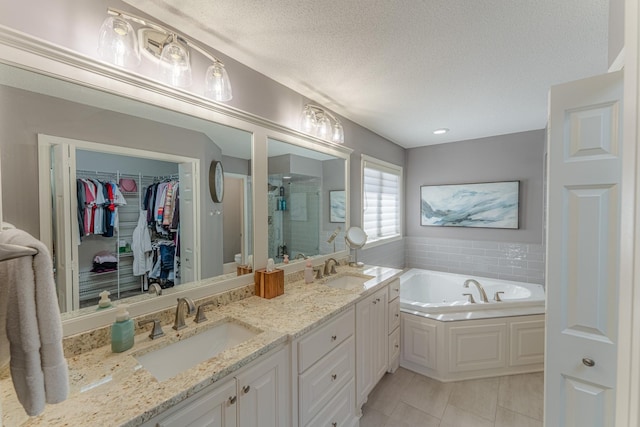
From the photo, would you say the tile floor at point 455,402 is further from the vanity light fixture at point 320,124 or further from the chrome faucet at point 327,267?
the vanity light fixture at point 320,124

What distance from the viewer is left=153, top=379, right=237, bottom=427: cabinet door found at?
33.2 inches

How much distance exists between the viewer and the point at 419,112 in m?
2.60

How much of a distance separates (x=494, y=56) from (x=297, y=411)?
2367mm

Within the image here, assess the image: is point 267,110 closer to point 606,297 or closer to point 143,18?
point 143,18

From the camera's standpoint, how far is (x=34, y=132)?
98 centimetres

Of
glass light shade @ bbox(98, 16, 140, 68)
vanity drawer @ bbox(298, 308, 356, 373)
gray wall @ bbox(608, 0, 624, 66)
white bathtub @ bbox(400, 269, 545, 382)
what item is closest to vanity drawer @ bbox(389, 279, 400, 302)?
white bathtub @ bbox(400, 269, 545, 382)

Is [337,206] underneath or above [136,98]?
underneath

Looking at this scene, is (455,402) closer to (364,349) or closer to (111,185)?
(364,349)

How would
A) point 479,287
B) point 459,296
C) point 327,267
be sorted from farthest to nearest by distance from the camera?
1. point 459,296
2. point 479,287
3. point 327,267

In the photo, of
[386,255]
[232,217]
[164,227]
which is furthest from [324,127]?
[386,255]

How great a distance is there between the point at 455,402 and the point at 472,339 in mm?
565

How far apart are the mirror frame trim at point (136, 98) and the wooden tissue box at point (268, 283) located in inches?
2.9

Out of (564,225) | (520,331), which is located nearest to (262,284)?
(564,225)

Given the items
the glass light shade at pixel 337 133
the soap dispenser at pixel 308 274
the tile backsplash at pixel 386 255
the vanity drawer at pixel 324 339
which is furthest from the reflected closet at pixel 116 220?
the tile backsplash at pixel 386 255
